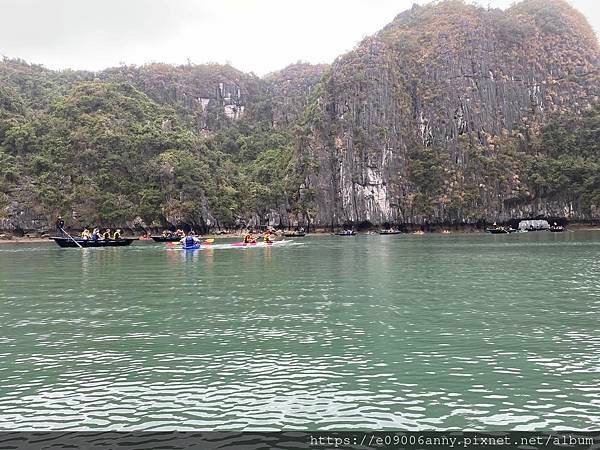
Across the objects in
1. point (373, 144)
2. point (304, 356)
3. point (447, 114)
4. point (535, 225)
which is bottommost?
point (304, 356)

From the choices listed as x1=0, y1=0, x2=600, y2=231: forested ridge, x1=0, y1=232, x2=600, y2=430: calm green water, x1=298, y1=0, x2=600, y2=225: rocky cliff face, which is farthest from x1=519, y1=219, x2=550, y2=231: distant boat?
x1=0, y1=232, x2=600, y2=430: calm green water

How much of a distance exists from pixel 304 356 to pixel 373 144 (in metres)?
104

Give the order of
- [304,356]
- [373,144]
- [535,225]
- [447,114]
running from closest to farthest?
[304,356] < [535,225] < [373,144] < [447,114]

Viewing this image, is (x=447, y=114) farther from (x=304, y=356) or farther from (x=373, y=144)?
(x=304, y=356)

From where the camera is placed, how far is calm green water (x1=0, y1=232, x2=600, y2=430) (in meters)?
8.09

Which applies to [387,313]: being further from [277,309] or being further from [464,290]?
[464,290]

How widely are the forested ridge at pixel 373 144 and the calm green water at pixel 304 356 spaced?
2991 inches

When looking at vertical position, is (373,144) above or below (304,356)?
above

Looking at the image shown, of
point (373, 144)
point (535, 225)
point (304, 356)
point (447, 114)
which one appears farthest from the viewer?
point (447, 114)

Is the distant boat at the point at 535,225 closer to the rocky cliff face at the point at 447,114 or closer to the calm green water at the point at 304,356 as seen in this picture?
the rocky cliff face at the point at 447,114

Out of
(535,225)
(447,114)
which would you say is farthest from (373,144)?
(535,225)

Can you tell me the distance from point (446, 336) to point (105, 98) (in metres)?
108

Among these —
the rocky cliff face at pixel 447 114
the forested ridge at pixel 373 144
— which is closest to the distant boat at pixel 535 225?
the rocky cliff face at pixel 447 114

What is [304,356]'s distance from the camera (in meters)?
11.5
